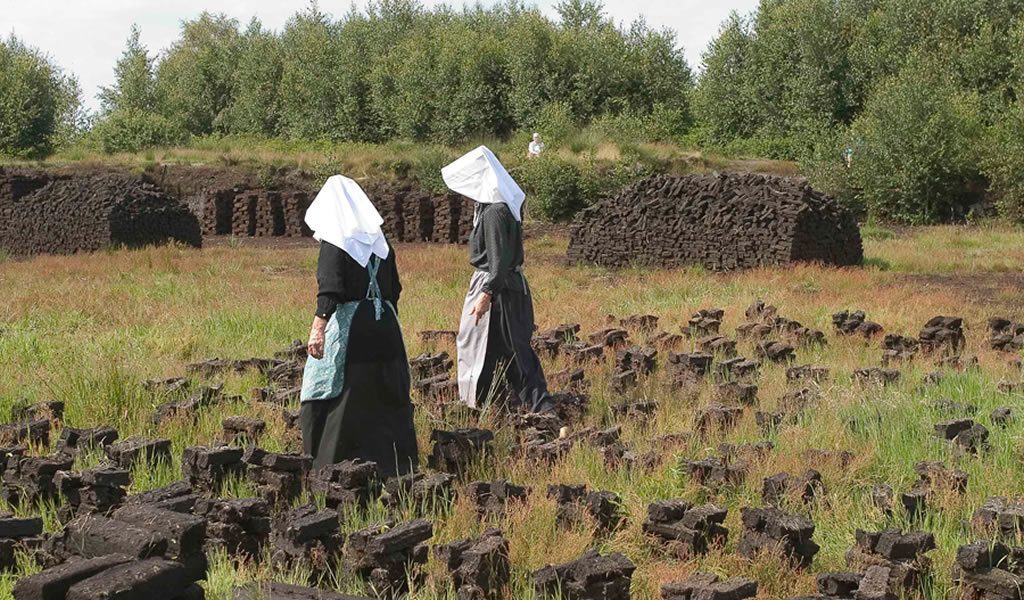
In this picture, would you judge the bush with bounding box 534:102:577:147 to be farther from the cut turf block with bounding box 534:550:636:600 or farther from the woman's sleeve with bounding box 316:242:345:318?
the cut turf block with bounding box 534:550:636:600

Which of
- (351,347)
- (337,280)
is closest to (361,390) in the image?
(351,347)

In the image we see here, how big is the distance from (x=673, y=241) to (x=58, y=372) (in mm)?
12584

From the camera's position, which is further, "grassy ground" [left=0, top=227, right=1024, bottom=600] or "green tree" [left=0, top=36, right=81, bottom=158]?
"green tree" [left=0, top=36, right=81, bottom=158]

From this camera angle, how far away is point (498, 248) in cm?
880

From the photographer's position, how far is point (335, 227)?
7137mm

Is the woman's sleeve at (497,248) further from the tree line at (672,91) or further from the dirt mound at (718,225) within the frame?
the tree line at (672,91)

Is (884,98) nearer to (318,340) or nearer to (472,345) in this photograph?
(472,345)

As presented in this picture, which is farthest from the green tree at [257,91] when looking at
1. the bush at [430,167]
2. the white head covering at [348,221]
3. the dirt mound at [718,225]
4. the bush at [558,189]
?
the white head covering at [348,221]

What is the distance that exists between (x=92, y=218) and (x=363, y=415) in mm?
18420

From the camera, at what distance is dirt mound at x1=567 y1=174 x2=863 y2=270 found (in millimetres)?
19500

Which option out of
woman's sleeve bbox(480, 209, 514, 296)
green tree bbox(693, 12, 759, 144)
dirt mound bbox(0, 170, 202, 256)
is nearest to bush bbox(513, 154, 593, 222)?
dirt mound bbox(0, 170, 202, 256)

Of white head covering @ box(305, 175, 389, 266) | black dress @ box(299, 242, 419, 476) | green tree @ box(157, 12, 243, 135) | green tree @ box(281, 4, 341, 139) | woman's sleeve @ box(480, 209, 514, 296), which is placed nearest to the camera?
white head covering @ box(305, 175, 389, 266)

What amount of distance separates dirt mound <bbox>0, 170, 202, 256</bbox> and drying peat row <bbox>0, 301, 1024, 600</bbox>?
593 inches

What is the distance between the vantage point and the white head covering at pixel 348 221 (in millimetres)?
7137
